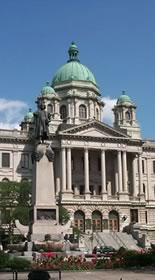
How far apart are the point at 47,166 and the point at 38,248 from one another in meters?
5.99

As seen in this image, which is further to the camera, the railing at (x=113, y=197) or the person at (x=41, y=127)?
the railing at (x=113, y=197)

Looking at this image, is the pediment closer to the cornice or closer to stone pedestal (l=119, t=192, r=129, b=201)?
stone pedestal (l=119, t=192, r=129, b=201)

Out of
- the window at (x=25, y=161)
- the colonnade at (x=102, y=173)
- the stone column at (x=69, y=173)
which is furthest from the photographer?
the window at (x=25, y=161)

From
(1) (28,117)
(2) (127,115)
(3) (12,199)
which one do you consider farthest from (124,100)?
(3) (12,199)

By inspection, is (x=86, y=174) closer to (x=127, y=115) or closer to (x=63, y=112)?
(x=63, y=112)

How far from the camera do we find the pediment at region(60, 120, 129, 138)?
287 feet

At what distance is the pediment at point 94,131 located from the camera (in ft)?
287

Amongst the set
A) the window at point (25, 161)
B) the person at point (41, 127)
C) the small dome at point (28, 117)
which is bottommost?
the person at point (41, 127)

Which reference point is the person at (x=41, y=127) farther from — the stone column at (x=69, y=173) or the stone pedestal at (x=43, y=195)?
the stone column at (x=69, y=173)

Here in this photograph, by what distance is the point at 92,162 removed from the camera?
305 ft

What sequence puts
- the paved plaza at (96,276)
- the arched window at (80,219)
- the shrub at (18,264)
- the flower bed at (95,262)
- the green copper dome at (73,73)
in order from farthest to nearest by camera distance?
1. the green copper dome at (73,73)
2. the arched window at (80,219)
3. the flower bed at (95,262)
4. the shrub at (18,264)
5. the paved plaza at (96,276)

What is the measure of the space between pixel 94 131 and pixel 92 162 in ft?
21.2

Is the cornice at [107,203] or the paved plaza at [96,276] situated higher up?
the cornice at [107,203]

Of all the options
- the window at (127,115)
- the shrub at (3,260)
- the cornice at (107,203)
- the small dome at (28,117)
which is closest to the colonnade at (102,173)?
the cornice at (107,203)
